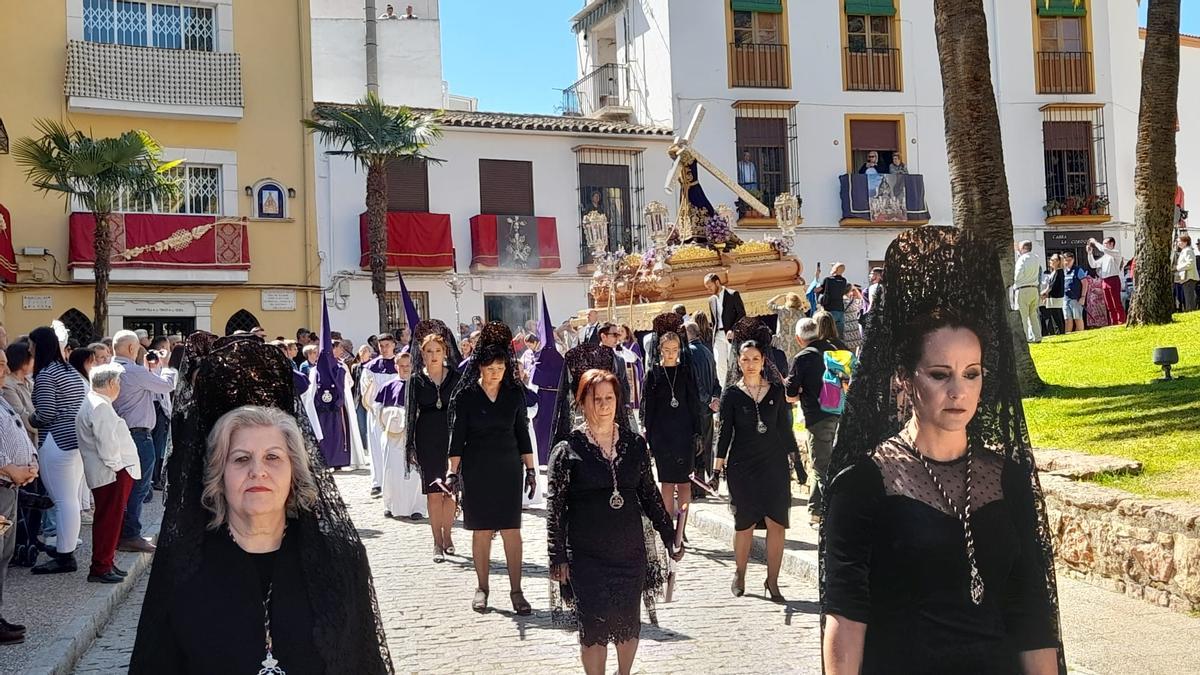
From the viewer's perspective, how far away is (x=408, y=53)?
34.9 m

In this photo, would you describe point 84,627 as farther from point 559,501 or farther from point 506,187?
point 506,187

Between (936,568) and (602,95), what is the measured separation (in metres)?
34.2

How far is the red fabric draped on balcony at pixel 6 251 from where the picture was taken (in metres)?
24.4

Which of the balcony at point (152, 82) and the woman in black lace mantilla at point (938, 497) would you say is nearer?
the woman in black lace mantilla at point (938, 497)

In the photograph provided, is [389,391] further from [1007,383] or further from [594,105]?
[594,105]

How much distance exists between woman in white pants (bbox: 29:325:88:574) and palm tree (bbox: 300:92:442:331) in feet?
56.4

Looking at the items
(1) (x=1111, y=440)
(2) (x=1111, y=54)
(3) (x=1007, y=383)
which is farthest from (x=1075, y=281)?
(3) (x=1007, y=383)

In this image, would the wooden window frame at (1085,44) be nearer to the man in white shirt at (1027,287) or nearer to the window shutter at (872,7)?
the window shutter at (872,7)

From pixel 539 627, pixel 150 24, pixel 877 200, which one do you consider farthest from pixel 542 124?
pixel 539 627

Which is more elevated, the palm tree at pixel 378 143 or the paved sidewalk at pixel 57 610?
the palm tree at pixel 378 143

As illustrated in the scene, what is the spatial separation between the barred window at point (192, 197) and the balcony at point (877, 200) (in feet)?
54.2

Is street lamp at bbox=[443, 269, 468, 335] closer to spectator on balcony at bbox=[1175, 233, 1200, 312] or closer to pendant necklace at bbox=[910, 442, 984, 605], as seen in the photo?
spectator on balcony at bbox=[1175, 233, 1200, 312]

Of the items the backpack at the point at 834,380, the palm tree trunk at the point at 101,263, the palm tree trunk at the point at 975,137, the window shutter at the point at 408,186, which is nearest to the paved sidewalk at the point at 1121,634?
the backpack at the point at 834,380

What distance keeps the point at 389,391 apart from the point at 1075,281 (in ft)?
46.0
